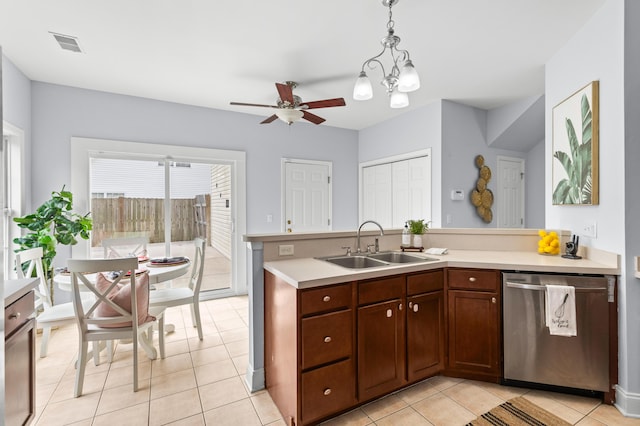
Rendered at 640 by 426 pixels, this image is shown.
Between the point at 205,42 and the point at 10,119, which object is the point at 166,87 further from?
the point at 10,119

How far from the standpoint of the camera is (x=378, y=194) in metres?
5.38

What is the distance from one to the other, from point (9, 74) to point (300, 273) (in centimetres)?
351

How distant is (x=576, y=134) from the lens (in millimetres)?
2533

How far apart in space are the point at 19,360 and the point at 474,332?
2.70 m

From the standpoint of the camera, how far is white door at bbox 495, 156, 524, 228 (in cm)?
481

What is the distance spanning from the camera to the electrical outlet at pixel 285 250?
236 centimetres

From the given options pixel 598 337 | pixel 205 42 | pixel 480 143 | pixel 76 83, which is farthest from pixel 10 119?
pixel 480 143

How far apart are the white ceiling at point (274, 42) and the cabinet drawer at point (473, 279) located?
6.51 ft

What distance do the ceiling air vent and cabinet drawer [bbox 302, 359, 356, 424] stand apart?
3339 mm

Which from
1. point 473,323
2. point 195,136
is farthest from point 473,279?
point 195,136

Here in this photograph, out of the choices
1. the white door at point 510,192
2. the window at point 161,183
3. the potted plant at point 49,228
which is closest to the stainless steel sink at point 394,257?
the window at point 161,183

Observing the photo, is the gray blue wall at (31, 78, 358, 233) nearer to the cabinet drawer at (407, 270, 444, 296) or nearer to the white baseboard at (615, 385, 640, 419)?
the cabinet drawer at (407, 270, 444, 296)

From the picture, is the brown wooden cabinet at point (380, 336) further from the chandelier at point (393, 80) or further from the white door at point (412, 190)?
the white door at point (412, 190)

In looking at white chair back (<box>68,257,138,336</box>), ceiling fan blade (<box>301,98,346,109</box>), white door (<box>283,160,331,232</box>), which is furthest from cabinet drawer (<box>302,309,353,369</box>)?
white door (<box>283,160,331,232</box>)
